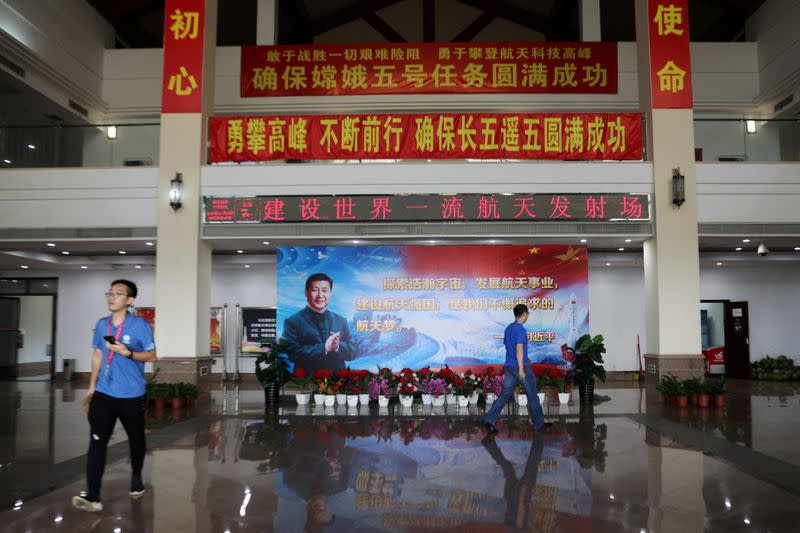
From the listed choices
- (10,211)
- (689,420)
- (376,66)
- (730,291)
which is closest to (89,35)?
(10,211)

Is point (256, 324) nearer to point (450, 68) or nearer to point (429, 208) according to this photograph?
point (429, 208)

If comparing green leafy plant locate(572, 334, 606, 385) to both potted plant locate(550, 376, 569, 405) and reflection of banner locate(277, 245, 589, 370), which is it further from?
reflection of banner locate(277, 245, 589, 370)

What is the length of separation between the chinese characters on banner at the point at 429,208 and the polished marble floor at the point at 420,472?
355 centimetres

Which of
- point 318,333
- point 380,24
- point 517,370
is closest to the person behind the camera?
point 517,370

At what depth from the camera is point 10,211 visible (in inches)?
458

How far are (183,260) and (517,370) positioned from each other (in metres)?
6.53

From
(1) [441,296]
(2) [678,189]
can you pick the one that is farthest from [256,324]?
(2) [678,189]

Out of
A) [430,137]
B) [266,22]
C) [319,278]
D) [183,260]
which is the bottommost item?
[319,278]

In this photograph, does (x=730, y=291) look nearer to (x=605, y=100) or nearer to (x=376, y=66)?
(x=605, y=100)

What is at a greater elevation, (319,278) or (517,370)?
(319,278)

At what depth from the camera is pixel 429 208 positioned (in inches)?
433

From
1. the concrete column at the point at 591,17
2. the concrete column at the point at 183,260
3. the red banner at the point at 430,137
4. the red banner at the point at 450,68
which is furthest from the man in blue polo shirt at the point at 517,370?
the concrete column at the point at 591,17

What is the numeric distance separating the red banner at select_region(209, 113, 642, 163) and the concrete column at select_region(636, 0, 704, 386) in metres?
0.48

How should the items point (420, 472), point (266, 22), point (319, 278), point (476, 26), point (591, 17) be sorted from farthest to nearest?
point (476, 26), point (266, 22), point (591, 17), point (319, 278), point (420, 472)
